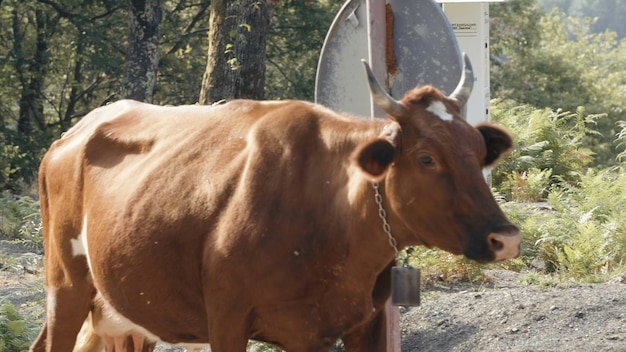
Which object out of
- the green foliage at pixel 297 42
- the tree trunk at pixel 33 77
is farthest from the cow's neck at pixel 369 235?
the tree trunk at pixel 33 77

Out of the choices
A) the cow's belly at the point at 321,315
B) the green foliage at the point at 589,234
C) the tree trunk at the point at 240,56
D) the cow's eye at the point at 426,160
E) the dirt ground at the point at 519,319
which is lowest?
the dirt ground at the point at 519,319

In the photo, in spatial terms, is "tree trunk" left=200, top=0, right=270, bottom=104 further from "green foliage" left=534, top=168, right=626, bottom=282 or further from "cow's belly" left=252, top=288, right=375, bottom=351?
"cow's belly" left=252, top=288, right=375, bottom=351

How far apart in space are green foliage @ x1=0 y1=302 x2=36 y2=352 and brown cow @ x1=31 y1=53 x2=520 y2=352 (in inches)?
98.2

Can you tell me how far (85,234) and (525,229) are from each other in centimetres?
505

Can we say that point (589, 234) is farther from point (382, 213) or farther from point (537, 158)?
point (537, 158)

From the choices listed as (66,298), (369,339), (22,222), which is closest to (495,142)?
(369,339)

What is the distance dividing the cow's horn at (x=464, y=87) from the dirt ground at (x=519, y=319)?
2.50 meters

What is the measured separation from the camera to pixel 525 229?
408 inches

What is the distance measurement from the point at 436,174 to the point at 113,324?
242cm

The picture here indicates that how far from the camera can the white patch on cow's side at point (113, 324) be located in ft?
20.5

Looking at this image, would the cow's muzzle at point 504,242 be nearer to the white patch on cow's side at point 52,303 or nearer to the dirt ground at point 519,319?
the dirt ground at point 519,319

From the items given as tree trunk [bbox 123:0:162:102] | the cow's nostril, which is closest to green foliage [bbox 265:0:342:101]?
tree trunk [bbox 123:0:162:102]

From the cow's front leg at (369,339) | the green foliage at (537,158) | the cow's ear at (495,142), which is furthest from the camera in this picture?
the green foliage at (537,158)

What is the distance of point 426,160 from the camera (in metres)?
4.94
